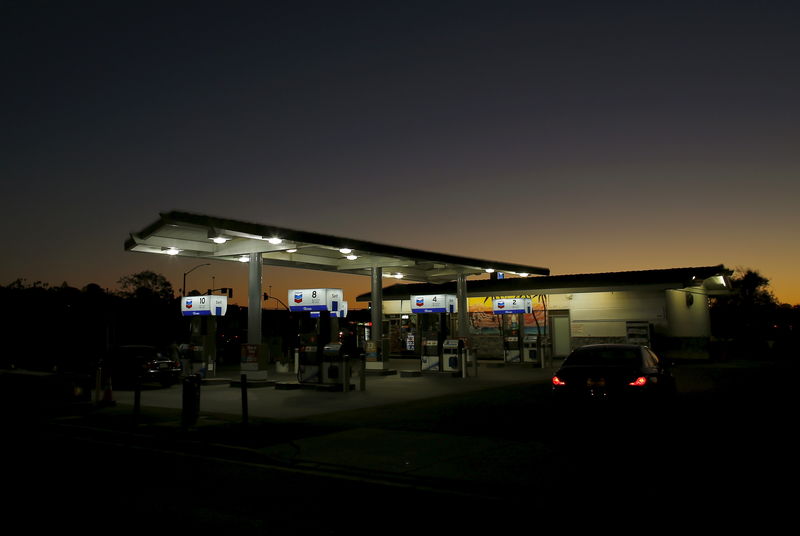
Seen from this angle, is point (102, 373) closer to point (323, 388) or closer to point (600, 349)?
point (323, 388)

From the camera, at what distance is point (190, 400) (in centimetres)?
1238

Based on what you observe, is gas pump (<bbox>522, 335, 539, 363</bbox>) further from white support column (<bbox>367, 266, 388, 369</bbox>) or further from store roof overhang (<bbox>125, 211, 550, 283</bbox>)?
white support column (<bbox>367, 266, 388, 369</bbox>)

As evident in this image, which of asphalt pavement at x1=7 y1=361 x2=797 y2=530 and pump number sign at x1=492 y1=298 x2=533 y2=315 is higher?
pump number sign at x1=492 y1=298 x2=533 y2=315

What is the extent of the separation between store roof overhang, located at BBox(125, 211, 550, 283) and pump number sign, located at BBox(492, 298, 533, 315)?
149 cm

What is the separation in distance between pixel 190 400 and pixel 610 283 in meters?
26.7

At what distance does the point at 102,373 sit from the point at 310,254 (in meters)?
10.4

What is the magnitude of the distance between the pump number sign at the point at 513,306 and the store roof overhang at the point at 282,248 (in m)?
1.49

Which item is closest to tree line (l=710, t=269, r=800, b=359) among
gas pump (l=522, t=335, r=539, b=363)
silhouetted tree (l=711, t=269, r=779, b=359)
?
silhouetted tree (l=711, t=269, r=779, b=359)

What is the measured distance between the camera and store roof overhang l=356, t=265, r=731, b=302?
32.5 metres

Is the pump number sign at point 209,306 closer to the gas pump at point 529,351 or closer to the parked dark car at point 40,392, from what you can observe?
the parked dark car at point 40,392

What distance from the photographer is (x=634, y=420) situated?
10531 millimetres

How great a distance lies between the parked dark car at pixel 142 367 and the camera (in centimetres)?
2205

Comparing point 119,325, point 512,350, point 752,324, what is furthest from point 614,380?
point 119,325

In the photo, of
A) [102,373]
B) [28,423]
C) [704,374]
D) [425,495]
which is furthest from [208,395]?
[704,374]
